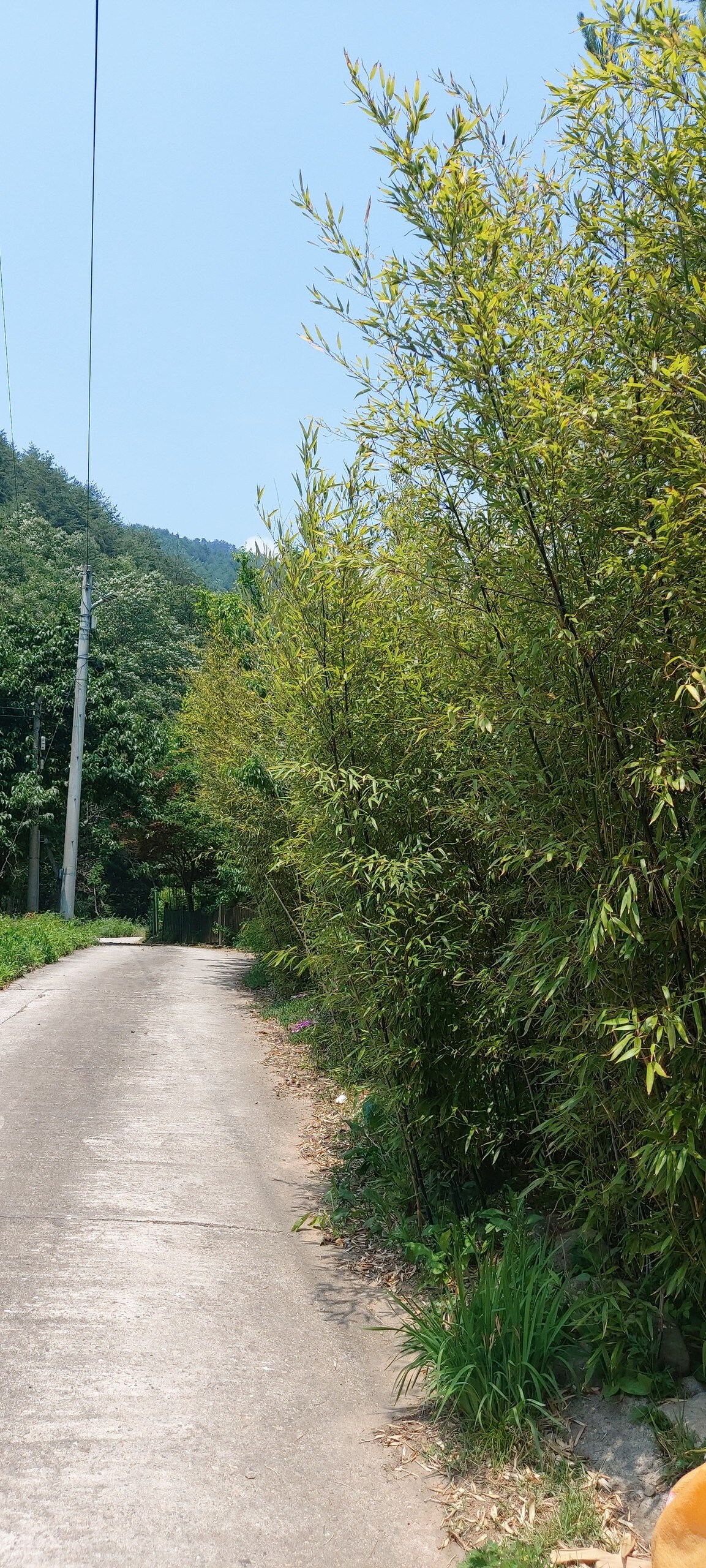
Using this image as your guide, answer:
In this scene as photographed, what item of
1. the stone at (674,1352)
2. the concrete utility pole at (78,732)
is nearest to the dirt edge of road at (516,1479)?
the stone at (674,1352)

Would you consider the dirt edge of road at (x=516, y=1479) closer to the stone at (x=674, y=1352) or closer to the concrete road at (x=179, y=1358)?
the concrete road at (x=179, y=1358)

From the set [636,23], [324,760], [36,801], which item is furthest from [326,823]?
[36,801]

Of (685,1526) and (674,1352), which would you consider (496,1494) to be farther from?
(685,1526)

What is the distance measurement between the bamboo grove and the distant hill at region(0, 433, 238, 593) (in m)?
45.4

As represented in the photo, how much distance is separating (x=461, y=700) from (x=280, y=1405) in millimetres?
2224

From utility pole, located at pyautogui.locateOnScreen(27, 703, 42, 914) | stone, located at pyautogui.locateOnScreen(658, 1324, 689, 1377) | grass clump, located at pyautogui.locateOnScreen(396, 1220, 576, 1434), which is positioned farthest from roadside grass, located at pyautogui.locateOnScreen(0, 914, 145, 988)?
stone, located at pyautogui.locateOnScreen(658, 1324, 689, 1377)

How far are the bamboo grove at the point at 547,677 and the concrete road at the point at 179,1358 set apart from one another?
0.85 m

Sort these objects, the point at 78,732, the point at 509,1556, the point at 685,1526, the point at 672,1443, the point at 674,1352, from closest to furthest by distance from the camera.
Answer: the point at 685,1526
the point at 509,1556
the point at 672,1443
the point at 674,1352
the point at 78,732

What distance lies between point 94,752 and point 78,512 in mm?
38128

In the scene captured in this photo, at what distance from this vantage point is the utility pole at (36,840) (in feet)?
78.0

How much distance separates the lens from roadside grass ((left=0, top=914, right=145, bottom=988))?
13.2 m

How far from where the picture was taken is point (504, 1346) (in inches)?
116

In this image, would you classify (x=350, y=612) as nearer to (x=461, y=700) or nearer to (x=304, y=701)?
(x=304, y=701)

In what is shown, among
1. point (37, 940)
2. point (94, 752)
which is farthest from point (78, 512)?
point (37, 940)
